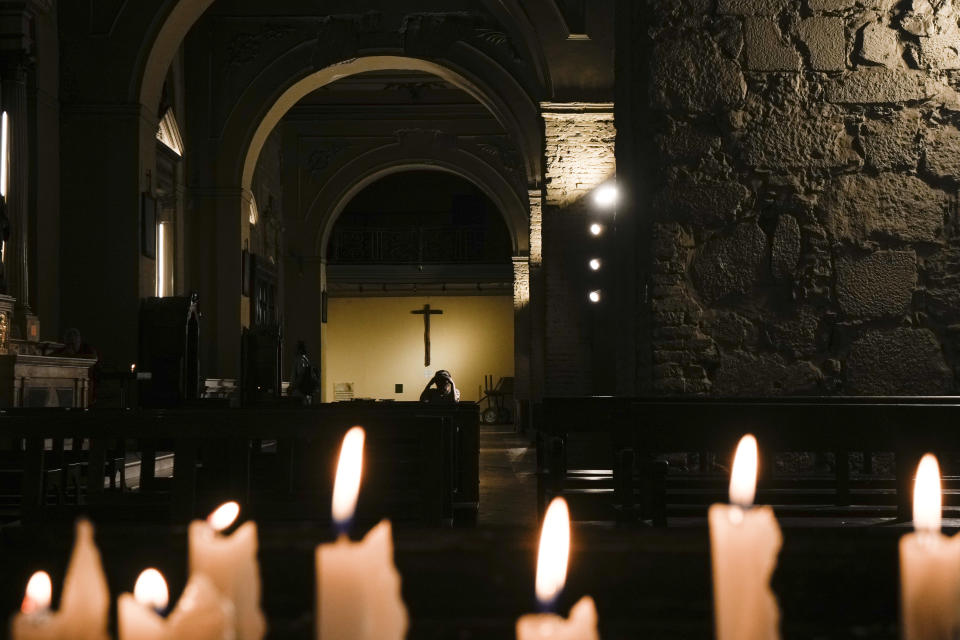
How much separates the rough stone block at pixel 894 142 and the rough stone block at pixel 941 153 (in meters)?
0.06

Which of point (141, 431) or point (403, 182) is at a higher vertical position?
point (403, 182)

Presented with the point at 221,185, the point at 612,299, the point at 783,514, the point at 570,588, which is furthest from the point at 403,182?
the point at 570,588

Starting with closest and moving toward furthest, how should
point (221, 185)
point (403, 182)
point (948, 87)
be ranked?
point (948, 87), point (221, 185), point (403, 182)

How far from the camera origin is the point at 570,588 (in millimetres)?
762

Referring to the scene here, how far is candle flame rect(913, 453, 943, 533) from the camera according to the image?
60 centimetres

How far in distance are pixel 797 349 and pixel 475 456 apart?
1.80m

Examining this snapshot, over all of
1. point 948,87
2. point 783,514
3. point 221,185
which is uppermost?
point 221,185

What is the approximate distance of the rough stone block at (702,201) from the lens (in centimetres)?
548

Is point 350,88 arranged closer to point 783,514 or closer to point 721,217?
point 721,217

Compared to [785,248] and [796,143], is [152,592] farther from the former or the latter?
[796,143]

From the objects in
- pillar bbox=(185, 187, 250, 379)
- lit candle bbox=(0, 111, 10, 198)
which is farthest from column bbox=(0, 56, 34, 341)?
pillar bbox=(185, 187, 250, 379)

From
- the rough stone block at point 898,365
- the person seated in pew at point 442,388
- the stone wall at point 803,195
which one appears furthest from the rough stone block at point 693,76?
the person seated in pew at point 442,388

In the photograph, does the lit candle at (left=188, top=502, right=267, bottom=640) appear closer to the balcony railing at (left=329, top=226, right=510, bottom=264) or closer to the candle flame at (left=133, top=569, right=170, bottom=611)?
the candle flame at (left=133, top=569, right=170, bottom=611)

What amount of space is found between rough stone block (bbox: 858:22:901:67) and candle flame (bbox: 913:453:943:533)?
5.17 meters
